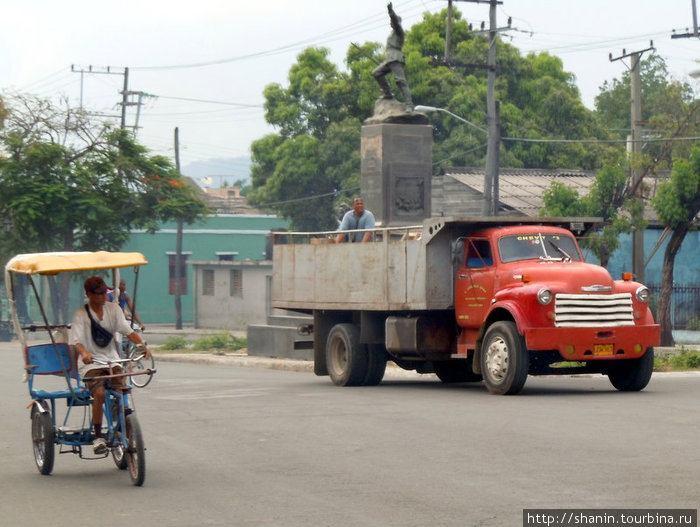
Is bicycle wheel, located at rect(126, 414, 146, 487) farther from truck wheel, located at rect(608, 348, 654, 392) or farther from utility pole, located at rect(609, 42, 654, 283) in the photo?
utility pole, located at rect(609, 42, 654, 283)

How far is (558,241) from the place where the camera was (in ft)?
60.5

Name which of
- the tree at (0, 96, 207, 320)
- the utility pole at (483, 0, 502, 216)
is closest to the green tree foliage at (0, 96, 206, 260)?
the tree at (0, 96, 207, 320)

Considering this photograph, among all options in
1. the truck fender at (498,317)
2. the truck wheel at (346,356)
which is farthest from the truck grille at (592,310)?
the truck wheel at (346,356)

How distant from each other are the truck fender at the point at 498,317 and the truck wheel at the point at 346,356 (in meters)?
2.88

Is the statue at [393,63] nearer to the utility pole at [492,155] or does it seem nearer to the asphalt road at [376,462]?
the utility pole at [492,155]

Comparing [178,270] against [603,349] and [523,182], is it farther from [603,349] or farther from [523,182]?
[603,349]

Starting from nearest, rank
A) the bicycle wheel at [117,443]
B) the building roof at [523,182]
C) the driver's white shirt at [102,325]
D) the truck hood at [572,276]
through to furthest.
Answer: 1. the bicycle wheel at [117,443]
2. the driver's white shirt at [102,325]
3. the truck hood at [572,276]
4. the building roof at [523,182]

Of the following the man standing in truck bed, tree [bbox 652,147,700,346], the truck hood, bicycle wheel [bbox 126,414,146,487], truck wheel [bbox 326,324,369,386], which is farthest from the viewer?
tree [bbox 652,147,700,346]

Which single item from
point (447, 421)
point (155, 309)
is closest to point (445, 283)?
point (447, 421)

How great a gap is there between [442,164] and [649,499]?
51216mm

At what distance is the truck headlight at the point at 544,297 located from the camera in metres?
16.7

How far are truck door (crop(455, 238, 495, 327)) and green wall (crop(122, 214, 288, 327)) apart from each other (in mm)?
52759

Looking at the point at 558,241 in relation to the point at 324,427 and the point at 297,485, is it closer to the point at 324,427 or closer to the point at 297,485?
the point at 324,427

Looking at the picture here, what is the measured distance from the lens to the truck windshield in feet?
59.4
